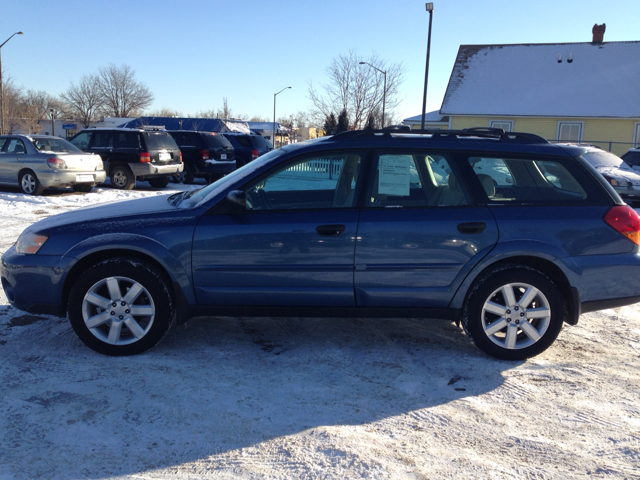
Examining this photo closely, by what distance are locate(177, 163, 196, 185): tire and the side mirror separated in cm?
1461

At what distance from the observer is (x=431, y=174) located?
413 cm

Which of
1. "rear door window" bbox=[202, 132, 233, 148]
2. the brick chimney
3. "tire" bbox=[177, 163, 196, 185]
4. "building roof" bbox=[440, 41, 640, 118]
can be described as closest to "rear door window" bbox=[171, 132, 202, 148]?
"rear door window" bbox=[202, 132, 233, 148]

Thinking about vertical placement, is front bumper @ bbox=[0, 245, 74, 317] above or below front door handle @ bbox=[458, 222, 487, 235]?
below

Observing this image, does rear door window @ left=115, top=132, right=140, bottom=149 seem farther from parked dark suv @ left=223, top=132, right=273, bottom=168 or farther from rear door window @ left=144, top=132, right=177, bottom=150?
parked dark suv @ left=223, top=132, right=273, bottom=168

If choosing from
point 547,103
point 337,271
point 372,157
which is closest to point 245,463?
point 337,271

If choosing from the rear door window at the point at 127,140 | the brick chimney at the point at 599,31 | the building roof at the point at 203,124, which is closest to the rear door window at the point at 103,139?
the rear door window at the point at 127,140

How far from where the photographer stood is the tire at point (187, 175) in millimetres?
18000

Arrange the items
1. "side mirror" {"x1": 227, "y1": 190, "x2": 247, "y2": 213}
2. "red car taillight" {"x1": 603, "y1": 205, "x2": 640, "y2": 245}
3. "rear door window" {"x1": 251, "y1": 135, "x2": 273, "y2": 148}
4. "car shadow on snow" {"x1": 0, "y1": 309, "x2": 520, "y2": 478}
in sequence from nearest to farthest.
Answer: "car shadow on snow" {"x1": 0, "y1": 309, "x2": 520, "y2": 478} < "side mirror" {"x1": 227, "y1": 190, "x2": 247, "y2": 213} < "red car taillight" {"x1": 603, "y1": 205, "x2": 640, "y2": 245} < "rear door window" {"x1": 251, "y1": 135, "x2": 273, "y2": 148}

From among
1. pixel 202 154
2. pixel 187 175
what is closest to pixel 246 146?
pixel 202 154

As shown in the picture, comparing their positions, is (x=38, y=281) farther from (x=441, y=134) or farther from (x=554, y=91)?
A: (x=554, y=91)

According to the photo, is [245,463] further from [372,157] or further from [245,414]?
[372,157]

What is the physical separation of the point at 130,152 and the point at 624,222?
1390 cm

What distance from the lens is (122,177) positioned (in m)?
15.7

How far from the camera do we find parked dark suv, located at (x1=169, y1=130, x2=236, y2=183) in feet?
58.4
